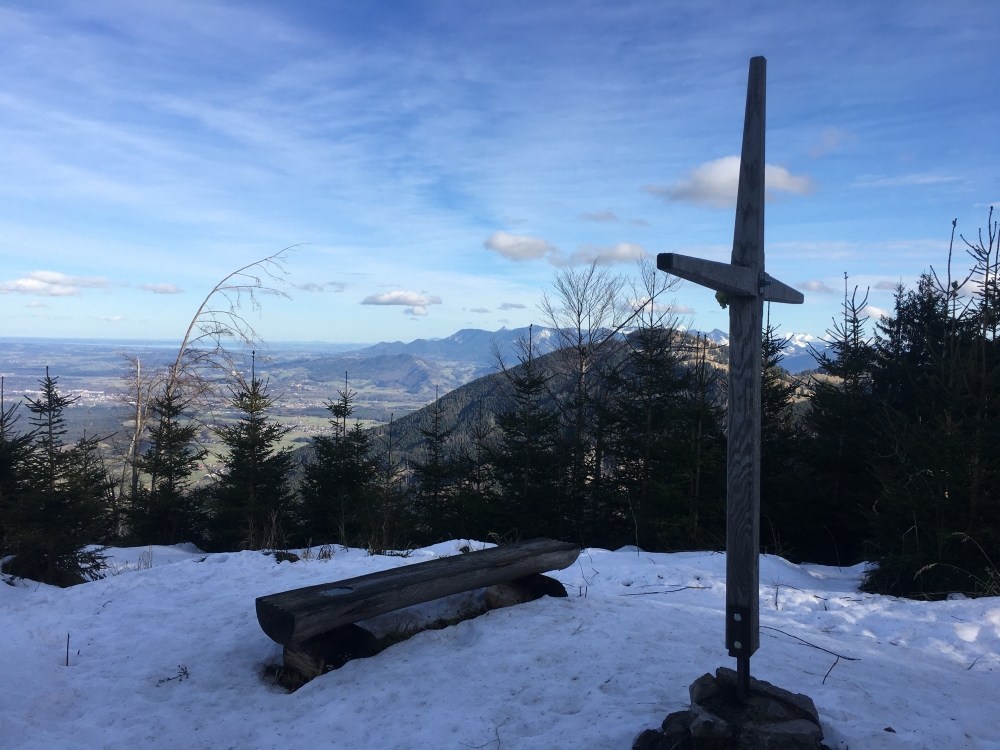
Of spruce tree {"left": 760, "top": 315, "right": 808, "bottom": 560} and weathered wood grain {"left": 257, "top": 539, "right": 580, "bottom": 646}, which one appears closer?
weathered wood grain {"left": 257, "top": 539, "right": 580, "bottom": 646}

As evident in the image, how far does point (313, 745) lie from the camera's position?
129 inches

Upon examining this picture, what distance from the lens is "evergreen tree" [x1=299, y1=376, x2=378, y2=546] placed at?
17.8 m

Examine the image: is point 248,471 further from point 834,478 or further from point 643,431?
point 834,478

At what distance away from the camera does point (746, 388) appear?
303 cm

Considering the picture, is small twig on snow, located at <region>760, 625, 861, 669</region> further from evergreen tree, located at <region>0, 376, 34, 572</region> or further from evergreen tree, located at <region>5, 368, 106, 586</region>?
evergreen tree, located at <region>0, 376, 34, 572</region>

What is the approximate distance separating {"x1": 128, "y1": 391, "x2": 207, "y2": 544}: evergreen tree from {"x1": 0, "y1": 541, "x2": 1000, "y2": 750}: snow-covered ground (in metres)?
11.9

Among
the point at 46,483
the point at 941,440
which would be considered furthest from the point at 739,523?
the point at 46,483

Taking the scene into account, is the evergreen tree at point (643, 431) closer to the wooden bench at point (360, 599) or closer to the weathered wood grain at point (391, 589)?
the weathered wood grain at point (391, 589)

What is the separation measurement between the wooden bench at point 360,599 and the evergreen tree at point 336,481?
13030 mm

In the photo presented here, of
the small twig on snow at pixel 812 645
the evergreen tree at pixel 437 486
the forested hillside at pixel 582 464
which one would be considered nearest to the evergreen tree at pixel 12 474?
the forested hillside at pixel 582 464

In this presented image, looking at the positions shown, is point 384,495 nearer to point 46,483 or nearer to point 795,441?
point 46,483

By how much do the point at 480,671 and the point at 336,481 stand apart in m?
15.3

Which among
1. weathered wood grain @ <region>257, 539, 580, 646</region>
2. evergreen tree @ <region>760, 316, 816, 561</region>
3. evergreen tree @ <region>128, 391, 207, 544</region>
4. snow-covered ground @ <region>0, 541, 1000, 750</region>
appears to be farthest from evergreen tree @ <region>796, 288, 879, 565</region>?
evergreen tree @ <region>128, 391, 207, 544</region>

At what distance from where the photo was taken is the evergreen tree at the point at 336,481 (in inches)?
700
